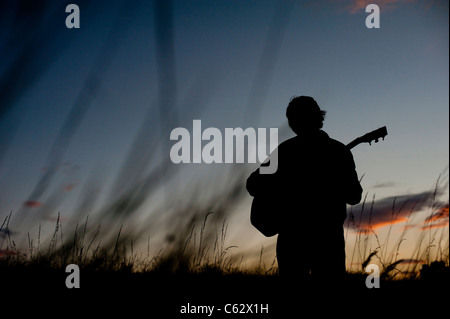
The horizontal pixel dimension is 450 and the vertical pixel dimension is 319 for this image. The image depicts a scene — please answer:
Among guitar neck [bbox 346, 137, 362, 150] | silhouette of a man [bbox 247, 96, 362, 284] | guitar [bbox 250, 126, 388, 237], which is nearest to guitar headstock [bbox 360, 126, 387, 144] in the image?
guitar neck [bbox 346, 137, 362, 150]

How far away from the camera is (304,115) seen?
312 cm

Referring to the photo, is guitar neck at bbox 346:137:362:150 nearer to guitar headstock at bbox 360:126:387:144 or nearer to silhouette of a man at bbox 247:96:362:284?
guitar headstock at bbox 360:126:387:144

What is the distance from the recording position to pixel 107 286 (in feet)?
12.0

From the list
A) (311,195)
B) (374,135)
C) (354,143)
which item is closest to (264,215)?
(311,195)

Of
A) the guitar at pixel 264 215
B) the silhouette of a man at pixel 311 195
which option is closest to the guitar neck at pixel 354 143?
the silhouette of a man at pixel 311 195

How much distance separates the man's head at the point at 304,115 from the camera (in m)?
3.12

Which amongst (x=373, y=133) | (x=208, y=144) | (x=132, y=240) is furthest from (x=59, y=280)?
(x=373, y=133)

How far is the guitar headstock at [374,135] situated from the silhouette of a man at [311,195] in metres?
0.67

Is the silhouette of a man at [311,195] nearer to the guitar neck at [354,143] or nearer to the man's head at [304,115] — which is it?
the man's head at [304,115]

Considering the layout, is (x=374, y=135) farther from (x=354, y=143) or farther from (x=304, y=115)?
(x=304, y=115)

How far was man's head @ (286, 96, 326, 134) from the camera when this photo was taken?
312 centimetres

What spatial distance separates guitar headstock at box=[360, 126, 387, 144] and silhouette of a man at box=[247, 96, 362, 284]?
2.19 feet

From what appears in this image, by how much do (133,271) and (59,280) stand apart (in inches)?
26.8
